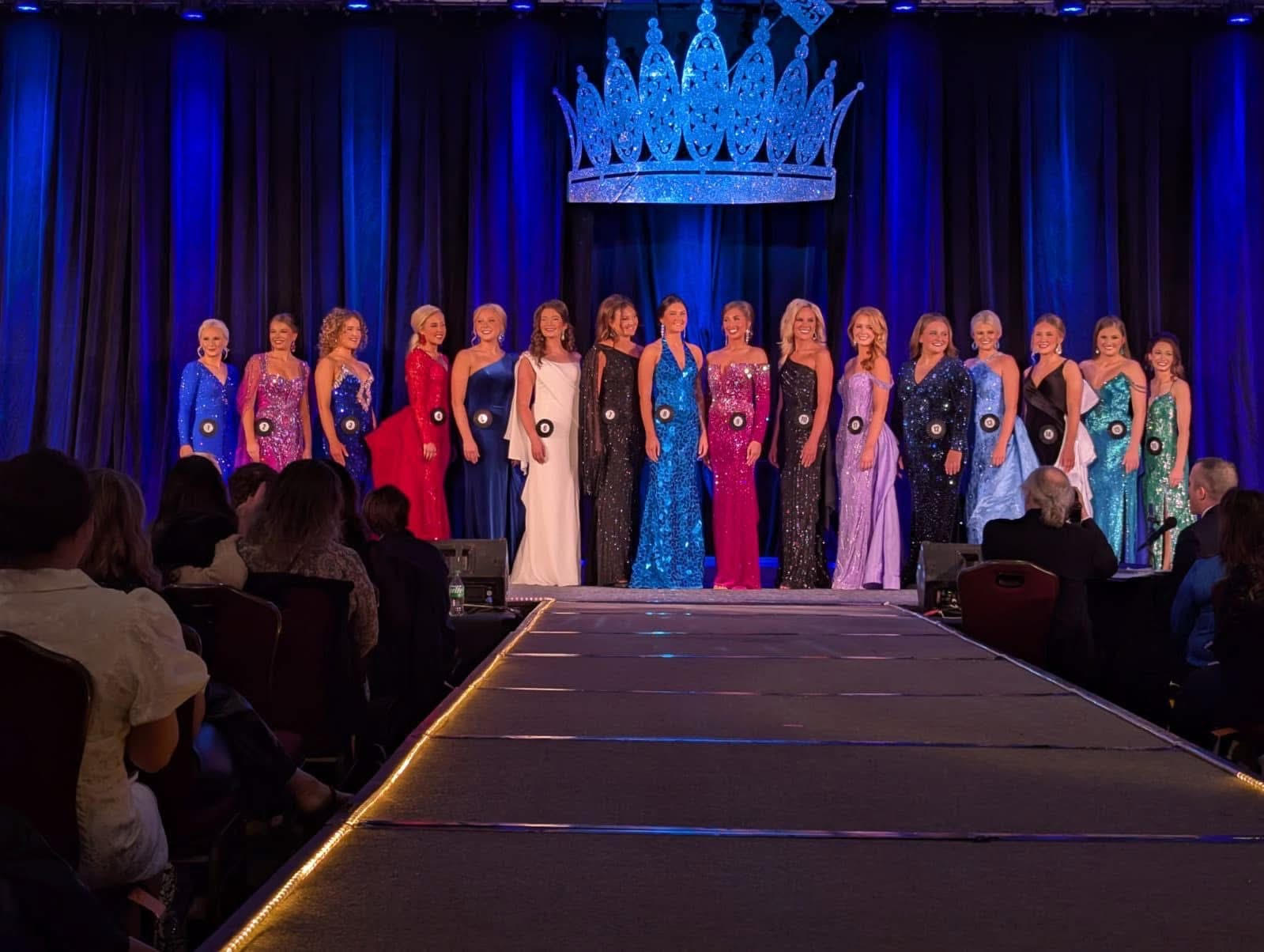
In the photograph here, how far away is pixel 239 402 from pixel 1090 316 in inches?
192

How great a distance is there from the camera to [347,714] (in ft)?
11.3

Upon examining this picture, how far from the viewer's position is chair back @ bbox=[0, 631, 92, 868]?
187cm

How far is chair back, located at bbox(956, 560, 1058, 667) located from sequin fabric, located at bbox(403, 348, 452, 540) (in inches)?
163

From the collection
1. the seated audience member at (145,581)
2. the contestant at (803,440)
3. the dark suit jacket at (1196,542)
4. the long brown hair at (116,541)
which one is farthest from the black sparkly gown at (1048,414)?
the long brown hair at (116,541)

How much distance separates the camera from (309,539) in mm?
3439

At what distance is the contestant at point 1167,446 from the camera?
8039 millimetres

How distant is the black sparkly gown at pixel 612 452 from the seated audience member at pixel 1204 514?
3.45 metres

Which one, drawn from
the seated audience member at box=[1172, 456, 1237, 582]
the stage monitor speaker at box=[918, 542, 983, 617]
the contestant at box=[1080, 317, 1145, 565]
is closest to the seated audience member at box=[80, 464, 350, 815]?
the seated audience member at box=[1172, 456, 1237, 582]

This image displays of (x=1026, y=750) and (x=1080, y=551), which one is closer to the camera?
(x=1026, y=750)

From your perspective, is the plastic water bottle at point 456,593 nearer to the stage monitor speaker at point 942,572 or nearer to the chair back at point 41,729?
the stage monitor speaker at point 942,572

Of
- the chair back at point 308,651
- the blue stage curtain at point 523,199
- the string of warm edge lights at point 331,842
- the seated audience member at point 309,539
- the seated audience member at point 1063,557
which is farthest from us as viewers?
the blue stage curtain at point 523,199

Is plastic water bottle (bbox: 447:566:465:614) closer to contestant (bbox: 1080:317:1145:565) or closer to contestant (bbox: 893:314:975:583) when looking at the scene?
contestant (bbox: 893:314:975:583)

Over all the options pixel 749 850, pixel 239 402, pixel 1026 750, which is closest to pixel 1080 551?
pixel 1026 750

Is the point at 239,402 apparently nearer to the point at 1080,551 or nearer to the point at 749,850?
the point at 1080,551
